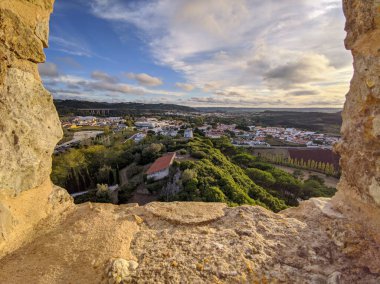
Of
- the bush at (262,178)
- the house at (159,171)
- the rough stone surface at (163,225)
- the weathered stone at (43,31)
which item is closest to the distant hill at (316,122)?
the bush at (262,178)

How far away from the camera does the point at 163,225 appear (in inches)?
124

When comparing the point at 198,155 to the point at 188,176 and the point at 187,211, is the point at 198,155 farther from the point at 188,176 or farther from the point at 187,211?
the point at 187,211

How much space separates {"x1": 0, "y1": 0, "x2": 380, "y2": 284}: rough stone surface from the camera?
7.69 feet

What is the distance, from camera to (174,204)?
146 inches

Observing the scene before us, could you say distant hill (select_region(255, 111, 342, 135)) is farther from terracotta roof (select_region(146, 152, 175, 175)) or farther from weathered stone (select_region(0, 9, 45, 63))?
weathered stone (select_region(0, 9, 45, 63))

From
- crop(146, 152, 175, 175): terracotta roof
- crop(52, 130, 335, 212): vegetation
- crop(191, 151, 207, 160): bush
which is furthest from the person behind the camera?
crop(191, 151, 207, 160): bush

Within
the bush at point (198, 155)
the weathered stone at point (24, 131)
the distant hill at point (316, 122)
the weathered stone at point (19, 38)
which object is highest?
the weathered stone at point (19, 38)

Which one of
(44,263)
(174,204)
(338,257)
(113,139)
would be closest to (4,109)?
(44,263)

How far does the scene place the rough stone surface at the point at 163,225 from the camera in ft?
7.69

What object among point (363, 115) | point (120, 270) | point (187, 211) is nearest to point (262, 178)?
point (187, 211)

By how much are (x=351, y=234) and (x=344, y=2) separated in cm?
281

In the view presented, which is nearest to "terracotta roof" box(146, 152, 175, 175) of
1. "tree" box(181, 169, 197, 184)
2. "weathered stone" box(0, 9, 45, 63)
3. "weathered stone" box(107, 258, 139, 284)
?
"tree" box(181, 169, 197, 184)

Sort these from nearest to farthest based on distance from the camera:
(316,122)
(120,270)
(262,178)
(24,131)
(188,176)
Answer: (120,270) → (24,131) → (188,176) → (262,178) → (316,122)

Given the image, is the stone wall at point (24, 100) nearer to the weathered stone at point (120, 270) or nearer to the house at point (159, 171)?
the weathered stone at point (120, 270)
